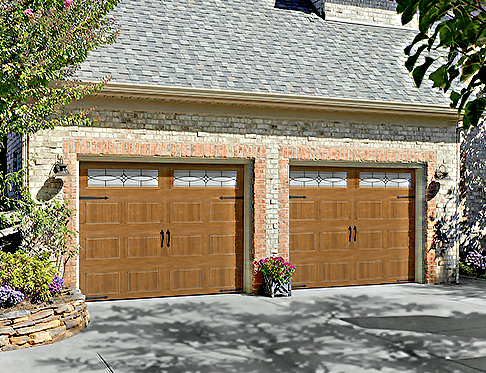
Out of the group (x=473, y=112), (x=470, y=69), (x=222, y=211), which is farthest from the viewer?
(x=222, y=211)

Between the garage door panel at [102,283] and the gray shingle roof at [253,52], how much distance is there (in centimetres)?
349

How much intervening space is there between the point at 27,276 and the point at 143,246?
2.88m

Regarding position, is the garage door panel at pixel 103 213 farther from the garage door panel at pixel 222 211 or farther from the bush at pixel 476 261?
the bush at pixel 476 261

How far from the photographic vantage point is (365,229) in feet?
39.1

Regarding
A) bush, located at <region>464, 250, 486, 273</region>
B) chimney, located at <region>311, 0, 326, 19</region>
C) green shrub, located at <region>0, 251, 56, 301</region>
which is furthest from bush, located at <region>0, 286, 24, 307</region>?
bush, located at <region>464, 250, 486, 273</region>

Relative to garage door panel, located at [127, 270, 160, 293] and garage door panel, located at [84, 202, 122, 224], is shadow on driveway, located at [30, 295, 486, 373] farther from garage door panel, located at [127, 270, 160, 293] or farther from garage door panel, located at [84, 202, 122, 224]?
garage door panel, located at [84, 202, 122, 224]

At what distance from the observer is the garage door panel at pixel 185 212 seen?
10.6 metres

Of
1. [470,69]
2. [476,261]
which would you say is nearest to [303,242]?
[476,261]

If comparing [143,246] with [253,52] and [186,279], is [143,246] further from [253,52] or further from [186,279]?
[253,52]

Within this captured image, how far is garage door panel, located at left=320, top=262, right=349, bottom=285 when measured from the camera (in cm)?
1162

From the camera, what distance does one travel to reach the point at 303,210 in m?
11.4

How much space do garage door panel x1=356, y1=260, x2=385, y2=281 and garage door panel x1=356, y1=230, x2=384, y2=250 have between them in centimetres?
30

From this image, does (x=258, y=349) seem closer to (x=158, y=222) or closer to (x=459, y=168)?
(x=158, y=222)

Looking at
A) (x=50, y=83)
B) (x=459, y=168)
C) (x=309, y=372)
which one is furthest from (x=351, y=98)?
(x=309, y=372)
